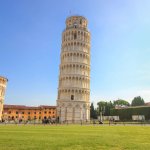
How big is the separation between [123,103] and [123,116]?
5402 centimetres

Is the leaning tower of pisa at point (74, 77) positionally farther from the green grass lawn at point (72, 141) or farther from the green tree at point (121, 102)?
the green tree at point (121, 102)

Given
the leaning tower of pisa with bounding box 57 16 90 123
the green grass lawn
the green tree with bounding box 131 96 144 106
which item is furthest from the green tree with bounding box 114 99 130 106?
the green grass lawn

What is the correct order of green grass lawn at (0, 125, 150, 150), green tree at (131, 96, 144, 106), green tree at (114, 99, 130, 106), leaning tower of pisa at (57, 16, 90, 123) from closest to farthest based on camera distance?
green grass lawn at (0, 125, 150, 150) < leaning tower of pisa at (57, 16, 90, 123) < green tree at (131, 96, 144, 106) < green tree at (114, 99, 130, 106)

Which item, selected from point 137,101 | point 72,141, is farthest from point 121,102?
point 72,141

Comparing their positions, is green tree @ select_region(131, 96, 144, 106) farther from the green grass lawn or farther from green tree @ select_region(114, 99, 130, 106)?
the green grass lawn

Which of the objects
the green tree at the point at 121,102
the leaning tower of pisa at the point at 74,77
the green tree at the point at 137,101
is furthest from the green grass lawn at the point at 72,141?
the green tree at the point at 121,102

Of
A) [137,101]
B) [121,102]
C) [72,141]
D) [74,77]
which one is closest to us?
[72,141]

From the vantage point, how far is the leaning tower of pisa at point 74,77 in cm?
7612

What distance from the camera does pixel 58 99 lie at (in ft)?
262

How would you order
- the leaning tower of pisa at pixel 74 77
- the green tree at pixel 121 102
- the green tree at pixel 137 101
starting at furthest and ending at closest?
the green tree at pixel 121 102 < the green tree at pixel 137 101 < the leaning tower of pisa at pixel 74 77

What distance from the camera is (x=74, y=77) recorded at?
252ft

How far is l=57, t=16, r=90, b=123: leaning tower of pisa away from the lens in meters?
76.1

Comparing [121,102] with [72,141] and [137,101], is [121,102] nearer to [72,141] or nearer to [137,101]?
[137,101]

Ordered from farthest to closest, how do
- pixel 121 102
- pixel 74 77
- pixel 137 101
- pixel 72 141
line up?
pixel 121 102
pixel 137 101
pixel 74 77
pixel 72 141
